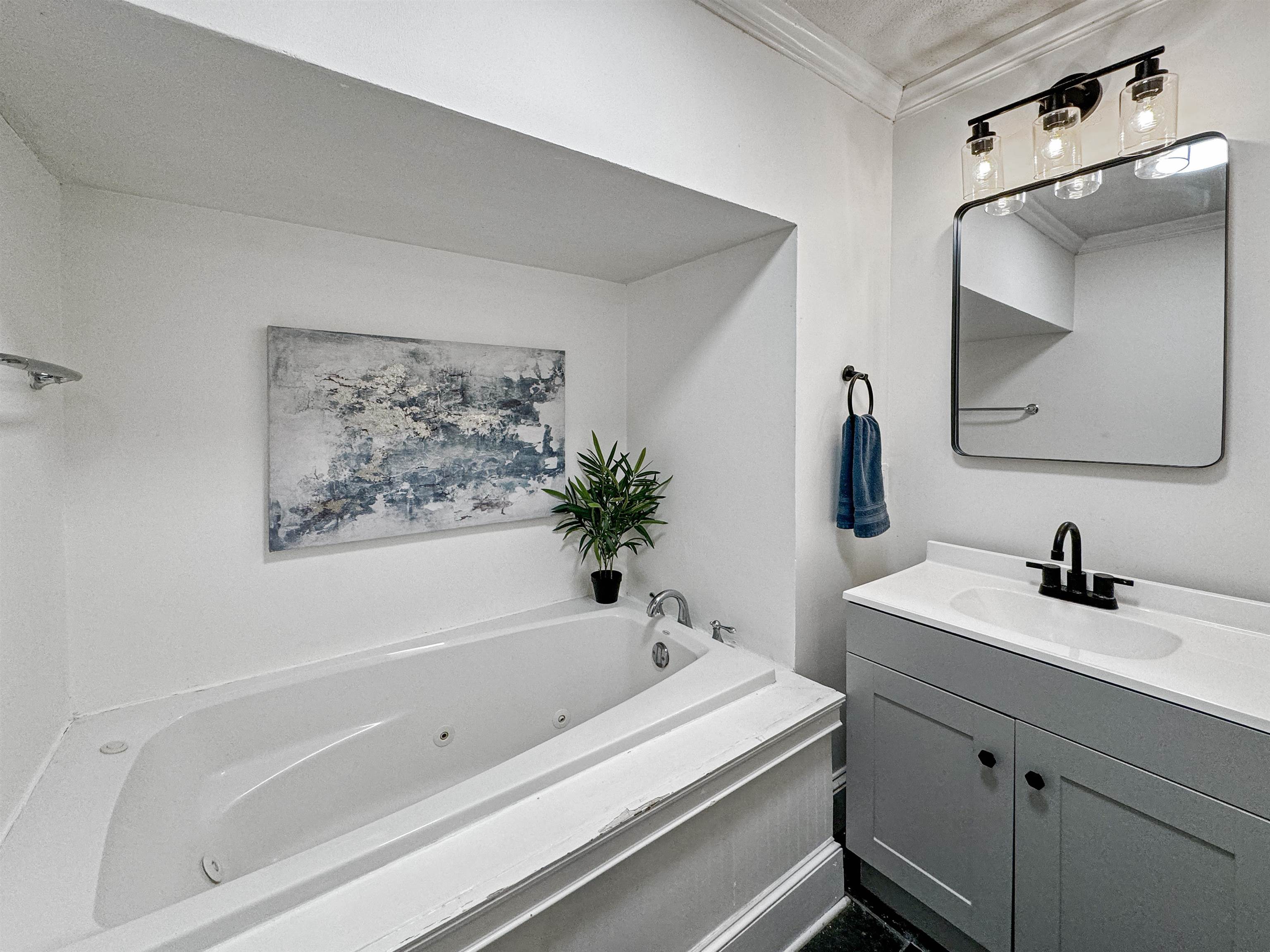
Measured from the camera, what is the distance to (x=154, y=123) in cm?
114

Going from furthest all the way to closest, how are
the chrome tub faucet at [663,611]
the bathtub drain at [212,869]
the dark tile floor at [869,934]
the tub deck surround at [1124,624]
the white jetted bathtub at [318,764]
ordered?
the chrome tub faucet at [663,611] → the dark tile floor at [869,934] → the bathtub drain at [212,869] → the tub deck surround at [1124,624] → the white jetted bathtub at [318,764]

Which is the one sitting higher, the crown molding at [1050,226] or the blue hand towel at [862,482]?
the crown molding at [1050,226]

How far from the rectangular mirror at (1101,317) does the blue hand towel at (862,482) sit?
32 centimetres

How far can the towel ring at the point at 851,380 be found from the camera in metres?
1.87

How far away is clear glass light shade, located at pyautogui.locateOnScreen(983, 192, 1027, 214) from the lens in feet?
5.54

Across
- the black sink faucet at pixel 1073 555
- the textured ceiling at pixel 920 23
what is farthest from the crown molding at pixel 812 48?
the black sink faucet at pixel 1073 555

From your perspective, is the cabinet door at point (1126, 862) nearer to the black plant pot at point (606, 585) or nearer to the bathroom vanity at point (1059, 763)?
the bathroom vanity at point (1059, 763)

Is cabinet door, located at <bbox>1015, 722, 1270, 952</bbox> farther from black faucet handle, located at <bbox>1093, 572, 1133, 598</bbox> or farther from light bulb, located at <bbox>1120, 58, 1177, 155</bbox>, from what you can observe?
light bulb, located at <bbox>1120, 58, 1177, 155</bbox>

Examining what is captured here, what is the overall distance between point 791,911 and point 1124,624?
3.81ft

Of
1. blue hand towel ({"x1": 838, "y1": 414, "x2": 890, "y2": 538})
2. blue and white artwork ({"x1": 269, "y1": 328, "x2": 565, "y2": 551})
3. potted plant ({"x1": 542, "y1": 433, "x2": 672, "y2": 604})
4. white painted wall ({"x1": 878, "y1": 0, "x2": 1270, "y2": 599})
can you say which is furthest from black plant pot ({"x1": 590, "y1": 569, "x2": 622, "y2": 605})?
white painted wall ({"x1": 878, "y1": 0, "x2": 1270, "y2": 599})

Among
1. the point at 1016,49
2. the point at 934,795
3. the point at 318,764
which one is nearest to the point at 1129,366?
the point at 1016,49

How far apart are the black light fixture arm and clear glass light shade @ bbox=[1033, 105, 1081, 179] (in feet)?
0.18

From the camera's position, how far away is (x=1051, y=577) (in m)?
1.60

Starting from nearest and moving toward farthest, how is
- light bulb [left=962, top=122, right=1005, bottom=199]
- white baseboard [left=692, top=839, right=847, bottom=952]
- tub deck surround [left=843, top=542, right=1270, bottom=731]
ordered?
tub deck surround [left=843, top=542, right=1270, bottom=731], white baseboard [left=692, top=839, right=847, bottom=952], light bulb [left=962, top=122, right=1005, bottom=199]
